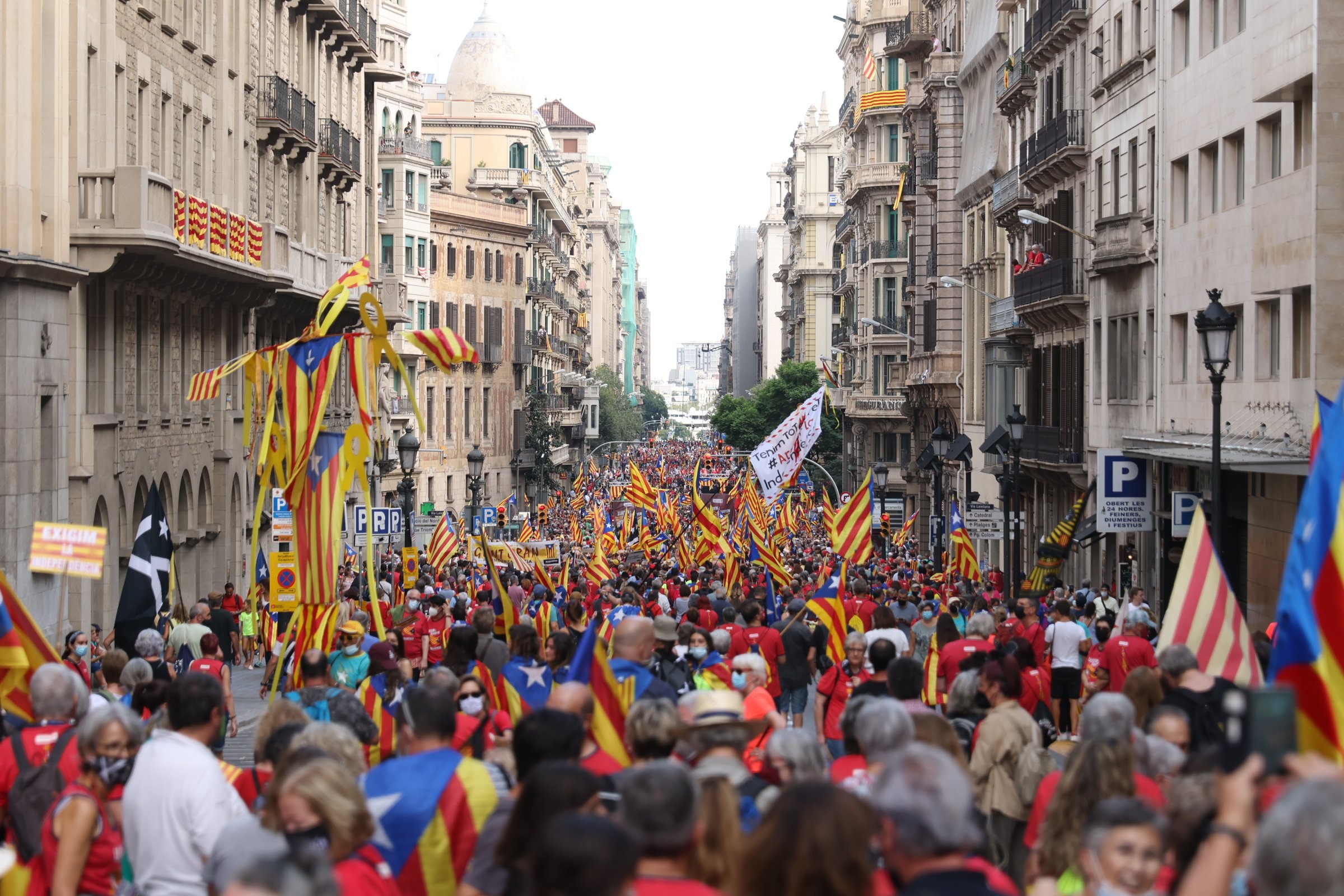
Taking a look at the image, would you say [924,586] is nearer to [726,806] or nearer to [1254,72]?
[1254,72]

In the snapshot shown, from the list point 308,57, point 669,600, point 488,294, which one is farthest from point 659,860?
point 488,294

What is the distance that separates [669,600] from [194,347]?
14386 millimetres

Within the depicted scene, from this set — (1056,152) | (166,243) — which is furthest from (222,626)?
(1056,152)

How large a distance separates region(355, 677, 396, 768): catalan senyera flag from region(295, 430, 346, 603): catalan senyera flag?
479 cm

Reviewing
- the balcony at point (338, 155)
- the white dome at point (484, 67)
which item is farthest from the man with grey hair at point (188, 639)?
the white dome at point (484, 67)

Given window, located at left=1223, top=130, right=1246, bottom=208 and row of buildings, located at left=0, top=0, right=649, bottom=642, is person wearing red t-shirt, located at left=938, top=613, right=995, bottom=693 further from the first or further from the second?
window, located at left=1223, top=130, right=1246, bottom=208

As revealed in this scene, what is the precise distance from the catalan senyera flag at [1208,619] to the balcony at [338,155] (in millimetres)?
33965

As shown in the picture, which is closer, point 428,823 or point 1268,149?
point 428,823

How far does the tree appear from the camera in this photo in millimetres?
89812

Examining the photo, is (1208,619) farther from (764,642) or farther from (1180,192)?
(1180,192)

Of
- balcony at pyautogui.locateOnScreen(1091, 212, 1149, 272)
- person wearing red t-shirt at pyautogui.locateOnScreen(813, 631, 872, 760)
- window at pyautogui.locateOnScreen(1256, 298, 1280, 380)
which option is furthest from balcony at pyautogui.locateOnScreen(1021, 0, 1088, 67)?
person wearing red t-shirt at pyautogui.locateOnScreen(813, 631, 872, 760)

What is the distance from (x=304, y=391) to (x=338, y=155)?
29.7 meters

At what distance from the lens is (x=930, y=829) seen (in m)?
5.24

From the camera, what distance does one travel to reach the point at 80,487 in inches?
1076
